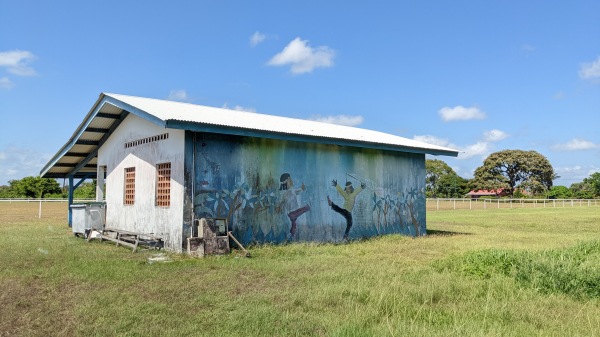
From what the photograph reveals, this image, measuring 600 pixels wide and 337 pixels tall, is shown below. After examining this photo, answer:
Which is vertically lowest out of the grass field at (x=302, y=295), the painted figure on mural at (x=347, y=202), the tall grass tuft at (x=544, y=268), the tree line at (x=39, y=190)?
the grass field at (x=302, y=295)

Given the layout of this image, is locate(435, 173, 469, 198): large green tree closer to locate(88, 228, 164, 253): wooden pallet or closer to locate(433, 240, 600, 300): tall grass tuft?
locate(88, 228, 164, 253): wooden pallet

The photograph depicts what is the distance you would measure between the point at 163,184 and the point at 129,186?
295 cm

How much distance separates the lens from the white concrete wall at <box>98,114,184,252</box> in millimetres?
13203

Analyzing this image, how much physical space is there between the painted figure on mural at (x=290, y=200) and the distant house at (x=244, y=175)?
31mm

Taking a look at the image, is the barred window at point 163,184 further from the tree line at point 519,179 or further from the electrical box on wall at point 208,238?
the tree line at point 519,179

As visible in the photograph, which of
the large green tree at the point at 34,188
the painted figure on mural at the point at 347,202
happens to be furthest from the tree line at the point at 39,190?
the painted figure on mural at the point at 347,202

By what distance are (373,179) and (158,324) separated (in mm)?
11833

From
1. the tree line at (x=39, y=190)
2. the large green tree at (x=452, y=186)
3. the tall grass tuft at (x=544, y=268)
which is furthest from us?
the large green tree at (x=452, y=186)

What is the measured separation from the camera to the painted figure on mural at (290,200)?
48.0ft

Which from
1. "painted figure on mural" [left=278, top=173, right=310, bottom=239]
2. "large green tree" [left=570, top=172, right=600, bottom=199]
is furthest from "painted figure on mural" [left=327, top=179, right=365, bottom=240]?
"large green tree" [left=570, top=172, right=600, bottom=199]

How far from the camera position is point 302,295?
24.8ft

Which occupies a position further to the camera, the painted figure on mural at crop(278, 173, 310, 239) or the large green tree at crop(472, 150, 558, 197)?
the large green tree at crop(472, 150, 558, 197)

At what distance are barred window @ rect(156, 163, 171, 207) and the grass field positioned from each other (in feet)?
7.62

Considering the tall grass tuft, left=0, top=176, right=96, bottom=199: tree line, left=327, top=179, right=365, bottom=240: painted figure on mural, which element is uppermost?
left=0, top=176, right=96, bottom=199: tree line
